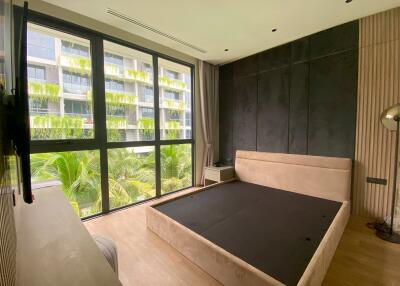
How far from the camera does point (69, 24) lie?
7.58 feet

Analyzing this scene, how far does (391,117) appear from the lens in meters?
2.10

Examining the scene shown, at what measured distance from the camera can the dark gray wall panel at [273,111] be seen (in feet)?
10.4

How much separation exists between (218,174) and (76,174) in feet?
7.56

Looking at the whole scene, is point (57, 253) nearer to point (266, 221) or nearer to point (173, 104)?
point (266, 221)

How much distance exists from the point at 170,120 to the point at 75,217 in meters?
2.61

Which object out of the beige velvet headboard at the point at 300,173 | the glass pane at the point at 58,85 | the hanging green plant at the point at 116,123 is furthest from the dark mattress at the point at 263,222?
the glass pane at the point at 58,85

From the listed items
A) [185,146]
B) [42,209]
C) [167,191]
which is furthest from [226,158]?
[42,209]

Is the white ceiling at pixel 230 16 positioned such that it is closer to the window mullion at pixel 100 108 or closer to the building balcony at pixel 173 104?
the window mullion at pixel 100 108

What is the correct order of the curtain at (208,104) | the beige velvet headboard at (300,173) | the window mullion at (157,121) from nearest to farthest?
the beige velvet headboard at (300,173), the window mullion at (157,121), the curtain at (208,104)

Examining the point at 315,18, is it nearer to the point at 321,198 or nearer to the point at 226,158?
the point at 321,198

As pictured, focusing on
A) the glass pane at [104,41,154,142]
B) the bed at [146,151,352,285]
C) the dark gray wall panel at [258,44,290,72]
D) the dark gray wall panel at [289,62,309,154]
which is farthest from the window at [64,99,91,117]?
the dark gray wall panel at [289,62,309,154]

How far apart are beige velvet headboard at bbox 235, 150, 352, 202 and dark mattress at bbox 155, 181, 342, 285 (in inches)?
6.1

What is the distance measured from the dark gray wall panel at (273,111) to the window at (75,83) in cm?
289

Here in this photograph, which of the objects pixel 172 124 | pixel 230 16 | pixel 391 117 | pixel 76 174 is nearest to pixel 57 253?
pixel 76 174
